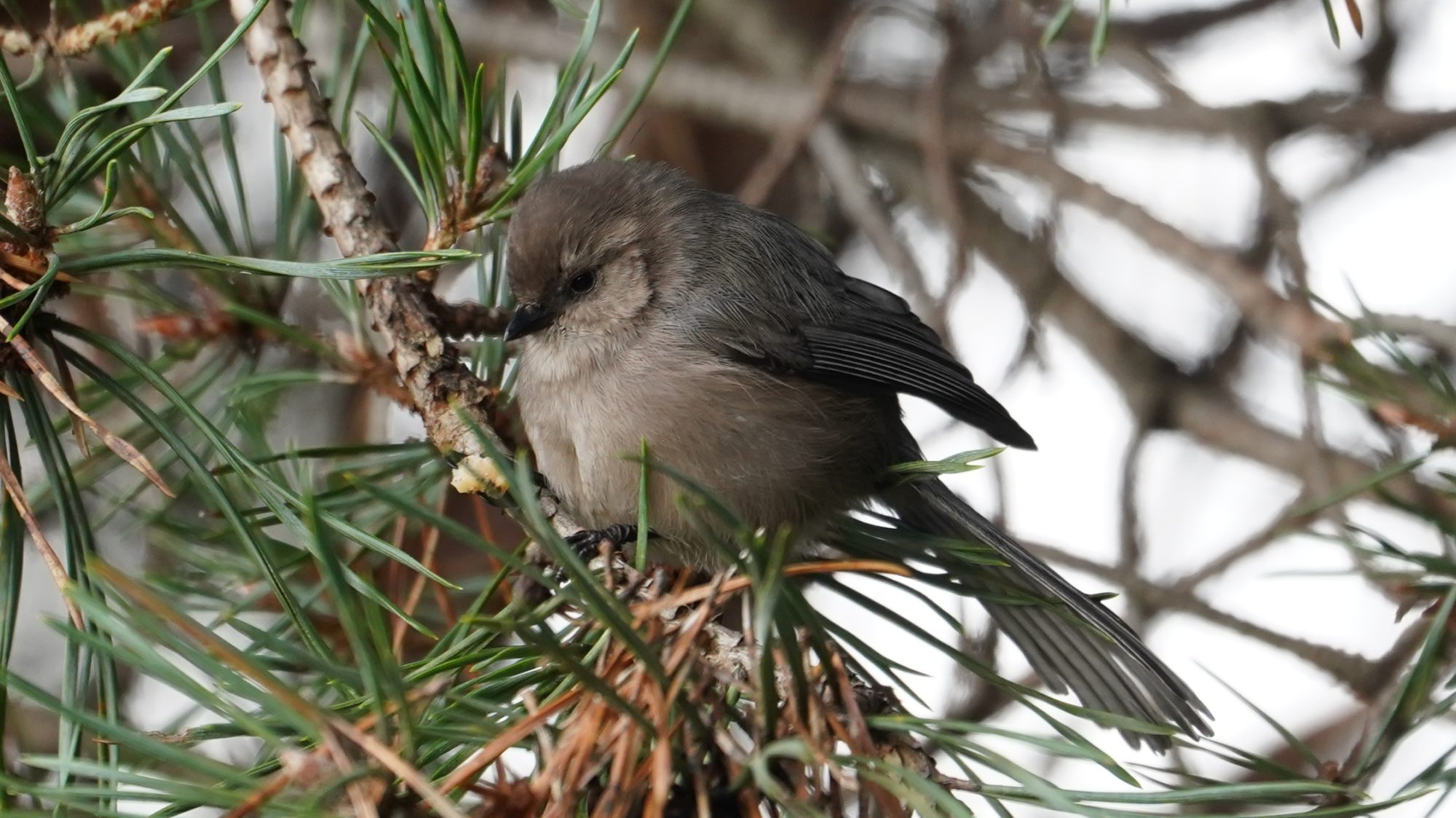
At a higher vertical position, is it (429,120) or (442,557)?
(442,557)

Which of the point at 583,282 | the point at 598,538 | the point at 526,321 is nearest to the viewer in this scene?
the point at 598,538

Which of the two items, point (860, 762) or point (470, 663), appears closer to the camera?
point (860, 762)

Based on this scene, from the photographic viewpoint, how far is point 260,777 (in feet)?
3.87

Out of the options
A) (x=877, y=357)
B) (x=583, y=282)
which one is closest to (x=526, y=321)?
(x=583, y=282)

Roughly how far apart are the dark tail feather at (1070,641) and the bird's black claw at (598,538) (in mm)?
626

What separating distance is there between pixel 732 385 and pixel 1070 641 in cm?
82

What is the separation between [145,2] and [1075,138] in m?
2.44

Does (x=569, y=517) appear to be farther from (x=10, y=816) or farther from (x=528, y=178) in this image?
(x=10, y=816)

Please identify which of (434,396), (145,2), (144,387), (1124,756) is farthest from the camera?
(1124,756)

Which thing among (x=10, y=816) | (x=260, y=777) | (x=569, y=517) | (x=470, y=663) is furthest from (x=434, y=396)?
(x=10, y=816)

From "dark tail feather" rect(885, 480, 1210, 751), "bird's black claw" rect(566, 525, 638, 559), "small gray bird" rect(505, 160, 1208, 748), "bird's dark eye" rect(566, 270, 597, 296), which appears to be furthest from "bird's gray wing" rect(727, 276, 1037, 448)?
"bird's black claw" rect(566, 525, 638, 559)

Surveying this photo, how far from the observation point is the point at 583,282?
2.45 m

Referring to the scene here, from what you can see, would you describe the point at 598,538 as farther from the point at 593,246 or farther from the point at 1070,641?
the point at 1070,641

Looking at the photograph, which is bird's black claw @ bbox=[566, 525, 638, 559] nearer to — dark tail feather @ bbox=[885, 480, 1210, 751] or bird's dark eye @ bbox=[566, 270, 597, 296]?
bird's dark eye @ bbox=[566, 270, 597, 296]
